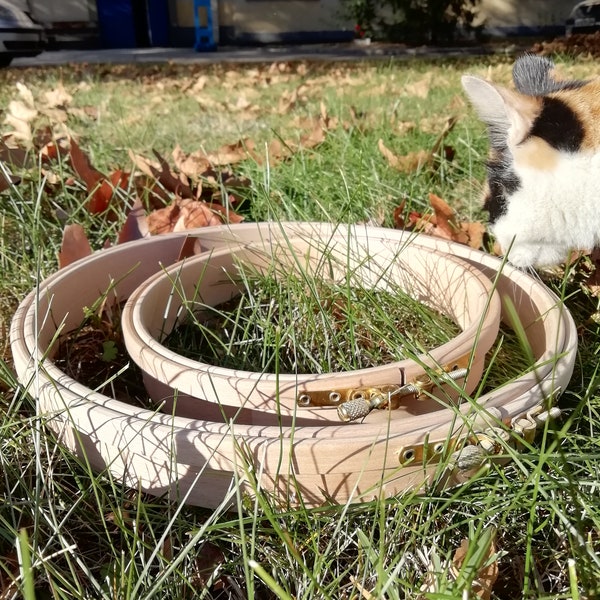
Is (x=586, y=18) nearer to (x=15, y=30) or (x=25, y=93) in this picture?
(x=15, y=30)

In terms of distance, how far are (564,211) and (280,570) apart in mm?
839

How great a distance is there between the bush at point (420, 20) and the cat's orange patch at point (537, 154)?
306 inches

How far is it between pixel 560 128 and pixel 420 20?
313 inches

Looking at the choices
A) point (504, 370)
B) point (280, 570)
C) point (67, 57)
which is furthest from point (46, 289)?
point (67, 57)

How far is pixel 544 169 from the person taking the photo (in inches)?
44.7

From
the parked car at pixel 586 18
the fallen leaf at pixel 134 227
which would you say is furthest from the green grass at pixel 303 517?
the parked car at pixel 586 18

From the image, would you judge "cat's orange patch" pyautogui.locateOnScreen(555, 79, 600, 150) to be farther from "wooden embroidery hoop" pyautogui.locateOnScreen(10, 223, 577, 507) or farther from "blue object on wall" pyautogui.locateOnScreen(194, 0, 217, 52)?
"blue object on wall" pyautogui.locateOnScreen(194, 0, 217, 52)

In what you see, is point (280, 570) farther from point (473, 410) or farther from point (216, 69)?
point (216, 69)

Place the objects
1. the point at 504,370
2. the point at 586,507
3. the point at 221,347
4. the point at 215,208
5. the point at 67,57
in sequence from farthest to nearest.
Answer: the point at 67,57 < the point at 215,208 < the point at 221,347 < the point at 504,370 < the point at 586,507

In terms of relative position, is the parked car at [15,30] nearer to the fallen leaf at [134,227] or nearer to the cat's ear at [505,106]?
the fallen leaf at [134,227]

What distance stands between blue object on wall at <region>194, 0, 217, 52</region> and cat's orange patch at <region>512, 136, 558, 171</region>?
9309mm

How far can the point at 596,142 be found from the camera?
3.64ft

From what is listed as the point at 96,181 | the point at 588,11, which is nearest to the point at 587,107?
the point at 96,181

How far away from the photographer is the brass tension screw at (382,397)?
2.55 ft
